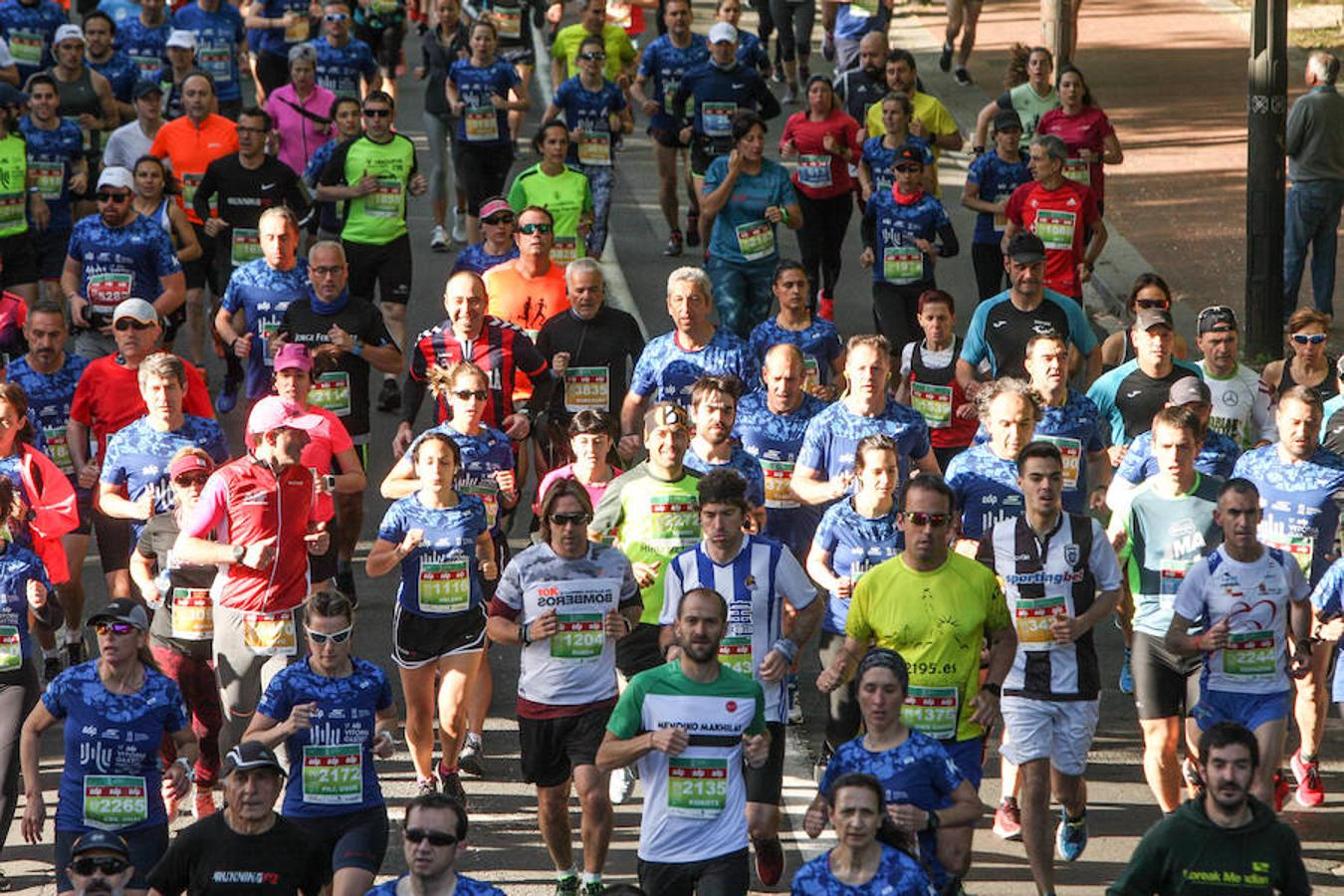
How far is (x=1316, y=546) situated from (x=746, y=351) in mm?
3252

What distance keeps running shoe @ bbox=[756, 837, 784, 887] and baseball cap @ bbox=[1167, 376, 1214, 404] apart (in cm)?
316

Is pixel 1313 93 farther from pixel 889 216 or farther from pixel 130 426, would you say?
pixel 130 426

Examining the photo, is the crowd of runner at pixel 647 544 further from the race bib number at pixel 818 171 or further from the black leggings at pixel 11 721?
the race bib number at pixel 818 171

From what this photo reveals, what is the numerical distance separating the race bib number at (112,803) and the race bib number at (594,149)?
9605 mm

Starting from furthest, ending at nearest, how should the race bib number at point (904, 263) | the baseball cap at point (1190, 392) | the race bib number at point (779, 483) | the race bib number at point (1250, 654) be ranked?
the race bib number at point (904, 263) → the race bib number at point (779, 483) → the baseball cap at point (1190, 392) → the race bib number at point (1250, 654)

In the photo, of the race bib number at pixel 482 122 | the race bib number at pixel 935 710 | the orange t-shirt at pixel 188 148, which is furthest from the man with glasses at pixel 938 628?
the race bib number at pixel 482 122

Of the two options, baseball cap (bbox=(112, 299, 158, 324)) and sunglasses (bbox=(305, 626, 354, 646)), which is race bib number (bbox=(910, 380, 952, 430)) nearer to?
baseball cap (bbox=(112, 299, 158, 324))

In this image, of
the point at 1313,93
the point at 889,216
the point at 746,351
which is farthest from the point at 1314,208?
A: the point at 746,351

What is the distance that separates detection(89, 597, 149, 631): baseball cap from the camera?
371 inches

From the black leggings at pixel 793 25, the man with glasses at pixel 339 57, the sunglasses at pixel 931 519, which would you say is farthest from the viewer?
the black leggings at pixel 793 25

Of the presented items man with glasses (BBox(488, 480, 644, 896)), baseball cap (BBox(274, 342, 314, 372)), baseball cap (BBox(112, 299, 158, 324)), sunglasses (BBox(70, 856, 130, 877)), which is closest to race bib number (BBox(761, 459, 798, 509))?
man with glasses (BBox(488, 480, 644, 896))

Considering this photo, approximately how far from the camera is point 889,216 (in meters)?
15.5

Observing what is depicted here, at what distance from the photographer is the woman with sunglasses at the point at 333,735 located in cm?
926

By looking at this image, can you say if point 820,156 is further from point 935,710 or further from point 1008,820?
point 935,710
